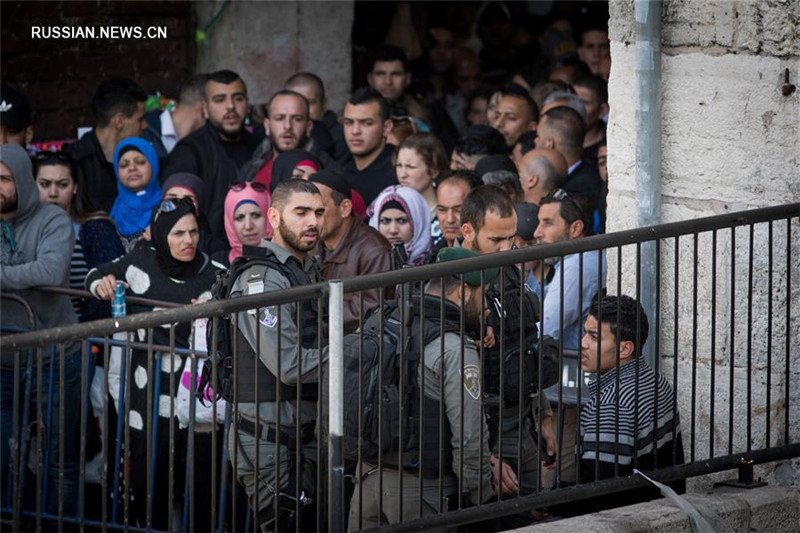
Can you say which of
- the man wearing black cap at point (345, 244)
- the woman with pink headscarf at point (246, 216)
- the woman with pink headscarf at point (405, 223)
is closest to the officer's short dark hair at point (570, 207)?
the woman with pink headscarf at point (405, 223)

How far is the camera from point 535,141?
8609 mm

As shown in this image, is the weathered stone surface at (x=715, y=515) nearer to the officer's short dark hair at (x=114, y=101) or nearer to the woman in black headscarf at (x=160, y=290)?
the woman in black headscarf at (x=160, y=290)

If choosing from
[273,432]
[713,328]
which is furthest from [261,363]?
[713,328]

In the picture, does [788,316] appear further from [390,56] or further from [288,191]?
[390,56]

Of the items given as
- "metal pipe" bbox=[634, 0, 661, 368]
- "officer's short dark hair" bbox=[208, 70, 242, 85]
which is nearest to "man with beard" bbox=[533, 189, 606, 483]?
"metal pipe" bbox=[634, 0, 661, 368]

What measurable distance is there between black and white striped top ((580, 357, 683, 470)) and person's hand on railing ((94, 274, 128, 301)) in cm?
237

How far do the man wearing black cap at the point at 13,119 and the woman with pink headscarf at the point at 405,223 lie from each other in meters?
2.25

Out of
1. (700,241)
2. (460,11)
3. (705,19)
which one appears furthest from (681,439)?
(460,11)

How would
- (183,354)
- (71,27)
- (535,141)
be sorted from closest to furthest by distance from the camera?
(183,354), (535,141), (71,27)

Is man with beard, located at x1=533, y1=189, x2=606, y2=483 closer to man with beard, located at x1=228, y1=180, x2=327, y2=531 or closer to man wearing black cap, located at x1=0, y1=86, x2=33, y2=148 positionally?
man with beard, located at x1=228, y1=180, x2=327, y2=531

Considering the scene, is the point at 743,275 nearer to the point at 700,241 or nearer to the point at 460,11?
the point at 700,241

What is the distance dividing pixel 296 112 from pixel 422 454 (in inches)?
168

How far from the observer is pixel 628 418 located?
17.1 feet

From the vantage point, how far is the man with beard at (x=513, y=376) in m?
4.89
